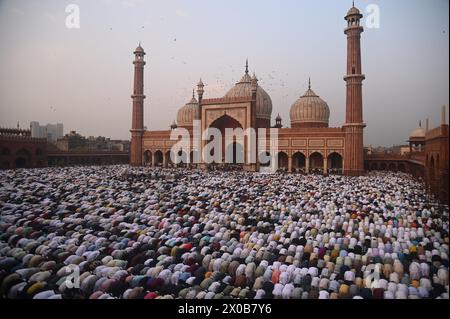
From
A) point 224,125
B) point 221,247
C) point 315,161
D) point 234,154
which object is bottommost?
point 221,247

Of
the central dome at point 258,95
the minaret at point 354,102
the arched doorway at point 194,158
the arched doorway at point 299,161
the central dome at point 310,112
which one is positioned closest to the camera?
the minaret at point 354,102

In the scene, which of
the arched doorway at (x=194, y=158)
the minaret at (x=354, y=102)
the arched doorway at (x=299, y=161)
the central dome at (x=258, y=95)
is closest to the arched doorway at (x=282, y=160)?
the arched doorway at (x=299, y=161)

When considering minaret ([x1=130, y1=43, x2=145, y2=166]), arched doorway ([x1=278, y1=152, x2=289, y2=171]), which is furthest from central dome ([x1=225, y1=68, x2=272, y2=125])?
minaret ([x1=130, y1=43, x2=145, y2=166])

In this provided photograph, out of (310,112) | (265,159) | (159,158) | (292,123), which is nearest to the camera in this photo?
(265,159)

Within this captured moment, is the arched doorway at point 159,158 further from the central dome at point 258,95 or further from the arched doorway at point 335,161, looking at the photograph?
the arched doorway at point 335,161

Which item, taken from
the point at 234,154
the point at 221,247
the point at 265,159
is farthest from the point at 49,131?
the point at 221,247

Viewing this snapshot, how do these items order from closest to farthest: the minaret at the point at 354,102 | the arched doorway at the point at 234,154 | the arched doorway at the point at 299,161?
the minaret at the point at 354,102
the arched doorway at the point at 299,161
the arched doorway at the point at 234,154

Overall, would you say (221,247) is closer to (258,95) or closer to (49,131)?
(258,95)
